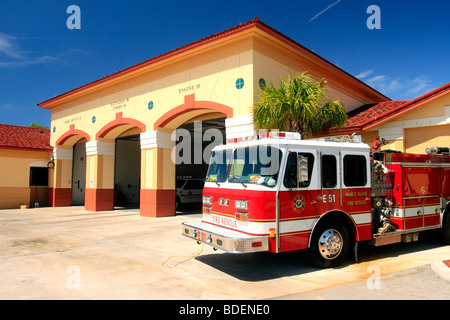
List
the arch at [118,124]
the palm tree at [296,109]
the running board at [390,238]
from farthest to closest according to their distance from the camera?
the arch at [118,124] → the palm tree at [296,109] → the running board at [390,238]

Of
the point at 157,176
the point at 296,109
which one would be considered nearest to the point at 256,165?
the point at 296,109

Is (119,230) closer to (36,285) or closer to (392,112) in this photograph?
(36,285)

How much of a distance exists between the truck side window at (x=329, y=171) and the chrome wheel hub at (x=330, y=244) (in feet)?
2.92

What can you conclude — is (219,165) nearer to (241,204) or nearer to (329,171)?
(241,204)

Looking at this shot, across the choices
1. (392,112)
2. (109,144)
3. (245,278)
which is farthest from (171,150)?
(245,278)

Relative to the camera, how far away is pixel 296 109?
936 cm

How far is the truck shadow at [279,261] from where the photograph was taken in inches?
248

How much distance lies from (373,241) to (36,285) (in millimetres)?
6303

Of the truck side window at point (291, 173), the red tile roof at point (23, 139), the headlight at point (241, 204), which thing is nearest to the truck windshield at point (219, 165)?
the headlight at point (241, 204)

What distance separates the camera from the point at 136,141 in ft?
84.1

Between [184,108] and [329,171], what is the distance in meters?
8.39

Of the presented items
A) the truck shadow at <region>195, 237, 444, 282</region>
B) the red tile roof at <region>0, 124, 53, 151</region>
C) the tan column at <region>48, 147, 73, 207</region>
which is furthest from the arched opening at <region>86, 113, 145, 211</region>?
the truck shadow at <region>195, 237, 444, 282</region>

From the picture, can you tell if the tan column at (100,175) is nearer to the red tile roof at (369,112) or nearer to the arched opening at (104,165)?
the arched opening at (104,165)

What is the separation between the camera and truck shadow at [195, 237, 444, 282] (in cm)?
629
